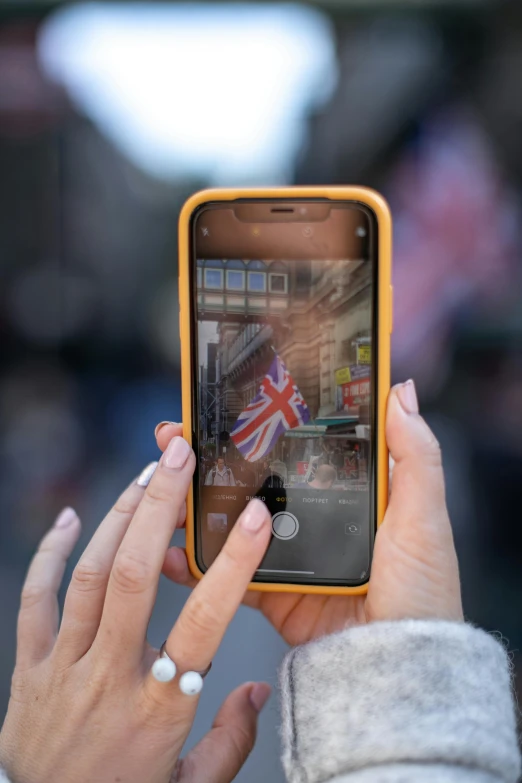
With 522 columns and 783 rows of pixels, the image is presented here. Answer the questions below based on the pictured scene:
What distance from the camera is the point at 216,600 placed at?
472mm

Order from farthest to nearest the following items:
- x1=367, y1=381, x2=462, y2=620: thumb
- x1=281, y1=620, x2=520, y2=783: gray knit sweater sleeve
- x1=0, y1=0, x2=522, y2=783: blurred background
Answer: x1=0, y1=0, x2=522, y2=783: blurred background
x1=367, y1=381, x2=462, y2=620: thumb
x1=281, y1=620, x2=520, y2=783: gray knit sweater sleeve

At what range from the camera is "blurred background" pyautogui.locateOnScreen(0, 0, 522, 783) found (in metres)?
1.17

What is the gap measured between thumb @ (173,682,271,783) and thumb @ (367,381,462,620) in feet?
0.62

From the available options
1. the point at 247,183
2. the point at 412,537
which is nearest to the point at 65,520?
the point at 412,537

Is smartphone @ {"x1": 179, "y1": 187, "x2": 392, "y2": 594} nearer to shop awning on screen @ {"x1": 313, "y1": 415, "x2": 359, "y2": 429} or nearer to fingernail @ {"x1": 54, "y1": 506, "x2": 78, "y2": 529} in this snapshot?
shop awning on screen @ {"x1": 313, "y1": 415, "x2": 359, "y2": 429}

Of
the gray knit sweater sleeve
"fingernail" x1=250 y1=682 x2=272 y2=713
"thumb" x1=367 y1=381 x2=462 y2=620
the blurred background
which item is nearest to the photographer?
the gray knit sweater sleeve

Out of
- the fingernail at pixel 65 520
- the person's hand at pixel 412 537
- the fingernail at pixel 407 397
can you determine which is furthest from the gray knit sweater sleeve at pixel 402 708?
the fingernail at pixel 65 520

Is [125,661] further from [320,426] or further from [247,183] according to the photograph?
[247,183]

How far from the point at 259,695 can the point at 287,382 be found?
0.33 metres

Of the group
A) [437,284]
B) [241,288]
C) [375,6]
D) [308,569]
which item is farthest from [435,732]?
[375,6]

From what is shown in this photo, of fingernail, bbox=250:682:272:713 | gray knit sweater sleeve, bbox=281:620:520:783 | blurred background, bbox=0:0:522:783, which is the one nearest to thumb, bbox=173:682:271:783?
fingernail, bbox=250:682:272:713

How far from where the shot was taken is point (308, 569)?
593mm

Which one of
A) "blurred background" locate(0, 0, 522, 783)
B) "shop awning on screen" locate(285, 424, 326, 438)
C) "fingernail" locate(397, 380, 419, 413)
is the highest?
"blurred background" locate(0, 0, 522, 783)

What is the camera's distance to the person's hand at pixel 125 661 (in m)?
0.48
